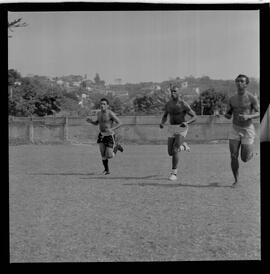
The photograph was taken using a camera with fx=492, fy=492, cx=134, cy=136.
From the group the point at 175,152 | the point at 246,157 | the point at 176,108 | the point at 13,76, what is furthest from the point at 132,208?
the point at 13,76

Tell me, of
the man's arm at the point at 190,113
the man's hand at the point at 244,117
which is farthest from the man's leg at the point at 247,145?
the man's arm at the point at 190,113

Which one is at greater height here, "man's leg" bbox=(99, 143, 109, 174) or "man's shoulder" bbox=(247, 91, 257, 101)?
"man's shoulder" bbox=(247, 91, 257, 101)

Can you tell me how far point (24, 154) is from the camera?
202 inches

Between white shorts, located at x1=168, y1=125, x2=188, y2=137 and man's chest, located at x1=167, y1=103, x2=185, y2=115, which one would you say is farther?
white shorts, located at x1=168, y1=125, x2=188, y2=137

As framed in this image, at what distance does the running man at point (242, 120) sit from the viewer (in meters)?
4.57

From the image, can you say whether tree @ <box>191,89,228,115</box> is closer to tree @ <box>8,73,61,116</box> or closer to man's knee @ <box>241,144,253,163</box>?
man's knee @ <box>241,144,253,163</box>

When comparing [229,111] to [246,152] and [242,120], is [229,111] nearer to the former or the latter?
[242,120]

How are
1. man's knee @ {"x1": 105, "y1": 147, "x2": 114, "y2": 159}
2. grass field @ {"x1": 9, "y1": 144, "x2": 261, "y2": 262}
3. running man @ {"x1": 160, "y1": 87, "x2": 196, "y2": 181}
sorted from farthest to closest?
1. man's knee @ {"x1": 105, "y1": 147, "x2": 114, "y2": 159}
2. running man @ {"x1": 160, "y1": 87, "x2": 196, "y2": 181}
3. grass field @ {"x1": 9, "y1": 144, "x2": 261, "y2": 262}

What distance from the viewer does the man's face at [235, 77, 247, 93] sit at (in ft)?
14.7

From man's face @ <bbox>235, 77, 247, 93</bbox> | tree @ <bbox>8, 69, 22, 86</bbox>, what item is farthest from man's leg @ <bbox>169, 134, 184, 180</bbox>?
tree @ <bbox>8, 69, 22, 86</bbox>

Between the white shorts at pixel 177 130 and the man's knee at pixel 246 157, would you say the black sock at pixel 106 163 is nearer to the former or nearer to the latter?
the white shorts at pixel 177 130

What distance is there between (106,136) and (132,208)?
121cm

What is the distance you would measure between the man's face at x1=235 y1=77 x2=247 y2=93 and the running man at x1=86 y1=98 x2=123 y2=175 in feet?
4.68

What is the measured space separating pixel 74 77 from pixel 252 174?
191cm
